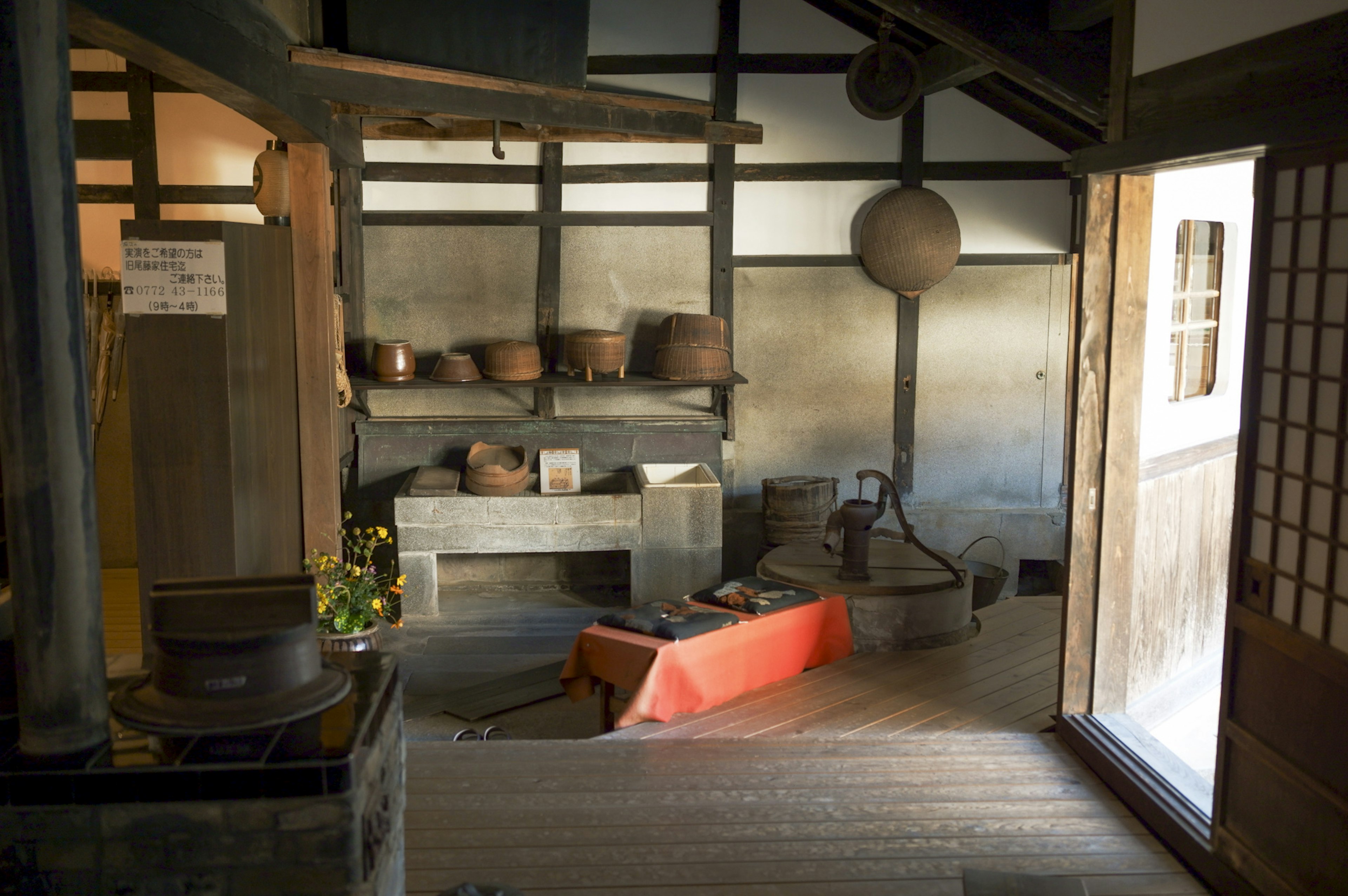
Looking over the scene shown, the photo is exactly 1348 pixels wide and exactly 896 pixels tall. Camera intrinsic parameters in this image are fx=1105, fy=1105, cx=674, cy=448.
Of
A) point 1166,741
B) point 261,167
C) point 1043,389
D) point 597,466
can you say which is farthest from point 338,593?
point 1043,389

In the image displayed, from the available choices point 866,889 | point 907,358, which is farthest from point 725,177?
point 866,889

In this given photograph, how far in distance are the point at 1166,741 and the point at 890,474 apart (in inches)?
129

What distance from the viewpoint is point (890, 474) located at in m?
7.94

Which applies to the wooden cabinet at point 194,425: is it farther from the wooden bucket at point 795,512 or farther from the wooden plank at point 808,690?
the wooden bucket at point 795,512

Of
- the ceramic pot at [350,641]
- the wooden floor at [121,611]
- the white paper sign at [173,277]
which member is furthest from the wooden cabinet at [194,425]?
the wooden floor at [121,611]

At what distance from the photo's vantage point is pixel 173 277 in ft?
14.4

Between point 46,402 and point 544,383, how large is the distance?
5.01 m

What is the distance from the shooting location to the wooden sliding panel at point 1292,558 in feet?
8.87

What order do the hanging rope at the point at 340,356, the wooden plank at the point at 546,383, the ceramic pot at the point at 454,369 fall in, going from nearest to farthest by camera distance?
1. the hanging rope at the point at 340,356
2. the wooden plank at the point at 546,383
3. the ceramic pot at the point at 454,369

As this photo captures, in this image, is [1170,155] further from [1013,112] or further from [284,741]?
[1013,112]

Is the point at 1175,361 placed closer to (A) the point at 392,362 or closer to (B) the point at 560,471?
(B) the point at 560,471

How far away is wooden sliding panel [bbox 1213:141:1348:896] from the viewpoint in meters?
2.71

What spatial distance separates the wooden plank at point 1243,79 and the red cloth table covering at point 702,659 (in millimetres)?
2485

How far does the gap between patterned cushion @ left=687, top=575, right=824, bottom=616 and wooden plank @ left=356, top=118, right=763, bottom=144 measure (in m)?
3.05
